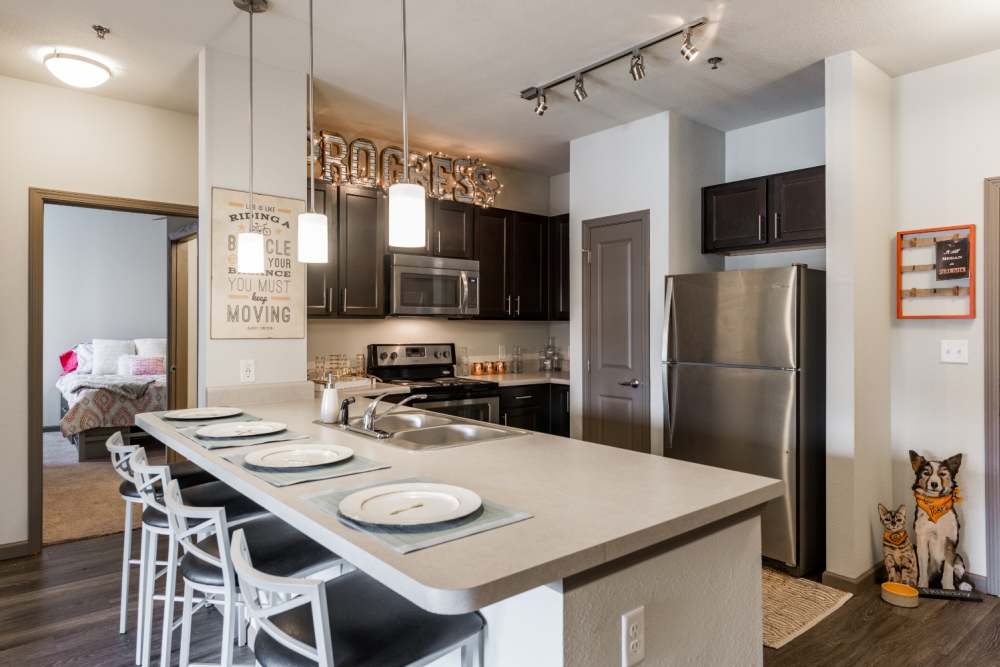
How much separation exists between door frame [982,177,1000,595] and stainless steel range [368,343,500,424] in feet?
9.34

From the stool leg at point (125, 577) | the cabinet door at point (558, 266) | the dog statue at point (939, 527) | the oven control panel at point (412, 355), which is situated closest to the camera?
the stool leg at point (125, 577)

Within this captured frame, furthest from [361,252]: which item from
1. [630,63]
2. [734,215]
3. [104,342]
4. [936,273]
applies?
[104,342]

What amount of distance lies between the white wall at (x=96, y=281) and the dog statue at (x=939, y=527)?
726cm

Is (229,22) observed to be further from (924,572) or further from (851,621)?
(924,572)

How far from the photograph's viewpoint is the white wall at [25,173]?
3.28m

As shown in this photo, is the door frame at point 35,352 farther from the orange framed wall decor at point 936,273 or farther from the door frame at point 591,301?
the orange framed wall decor at point 936,273

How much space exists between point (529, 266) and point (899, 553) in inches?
124

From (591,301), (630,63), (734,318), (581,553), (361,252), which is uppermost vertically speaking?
(630,63)

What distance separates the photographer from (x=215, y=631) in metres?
2.49

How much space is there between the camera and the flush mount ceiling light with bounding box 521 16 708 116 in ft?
8.93

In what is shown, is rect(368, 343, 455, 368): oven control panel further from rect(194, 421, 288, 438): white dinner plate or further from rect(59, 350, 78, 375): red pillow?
rect(59, 350, 78, 375): red pillow

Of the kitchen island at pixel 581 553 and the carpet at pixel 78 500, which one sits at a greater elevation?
the kitchen island at pixel 581 553

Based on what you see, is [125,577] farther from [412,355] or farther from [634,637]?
[412,355]

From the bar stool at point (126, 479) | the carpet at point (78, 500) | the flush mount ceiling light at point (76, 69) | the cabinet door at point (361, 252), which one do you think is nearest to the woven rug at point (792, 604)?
the bar stool at point (126, 479)
